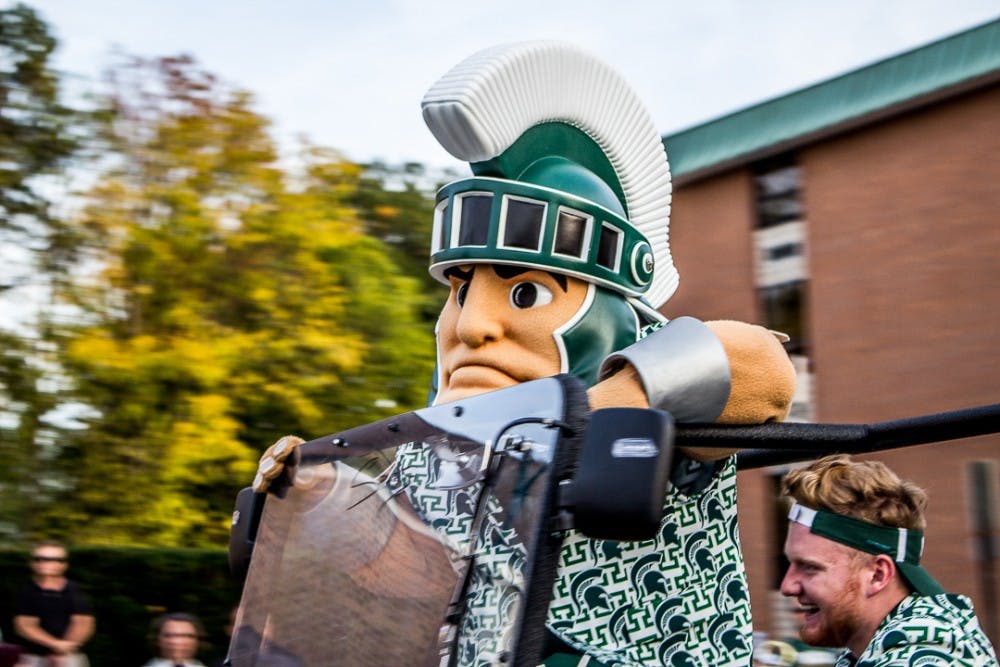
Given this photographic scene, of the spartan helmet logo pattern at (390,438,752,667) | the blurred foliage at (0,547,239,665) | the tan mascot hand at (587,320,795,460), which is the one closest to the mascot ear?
the tan mascot hand at (587,320,795,460)

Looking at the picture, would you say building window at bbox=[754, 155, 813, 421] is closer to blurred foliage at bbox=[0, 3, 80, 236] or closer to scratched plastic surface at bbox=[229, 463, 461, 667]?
blurred foliage at bbox=[0, 3, 80, 236]

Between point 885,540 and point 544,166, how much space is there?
127 cm

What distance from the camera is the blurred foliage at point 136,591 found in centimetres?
1042

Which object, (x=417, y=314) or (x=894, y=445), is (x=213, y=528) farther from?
(x=894, y=445)

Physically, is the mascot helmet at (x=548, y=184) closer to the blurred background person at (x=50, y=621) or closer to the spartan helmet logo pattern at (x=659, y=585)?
the spartan helmet logo pattern at (x=659, y=585)

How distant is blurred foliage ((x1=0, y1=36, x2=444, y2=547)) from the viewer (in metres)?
12.6

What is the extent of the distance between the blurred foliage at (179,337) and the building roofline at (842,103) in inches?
198

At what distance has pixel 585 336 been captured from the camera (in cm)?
321

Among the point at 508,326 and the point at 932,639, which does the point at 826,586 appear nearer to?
the point at 932,639

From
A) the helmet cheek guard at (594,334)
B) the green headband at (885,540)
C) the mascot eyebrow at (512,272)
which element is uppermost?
the mascot eyebrow at (512,272)

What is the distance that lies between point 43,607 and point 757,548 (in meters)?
9.08

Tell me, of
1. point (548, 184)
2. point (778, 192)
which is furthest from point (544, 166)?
point (778, 192)

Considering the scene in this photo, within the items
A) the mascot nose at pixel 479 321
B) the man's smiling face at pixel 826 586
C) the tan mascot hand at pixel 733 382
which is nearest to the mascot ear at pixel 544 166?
the mascot nose at pixel 479 321

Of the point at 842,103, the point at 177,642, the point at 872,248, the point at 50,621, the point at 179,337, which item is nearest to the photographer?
the point at 177,642
